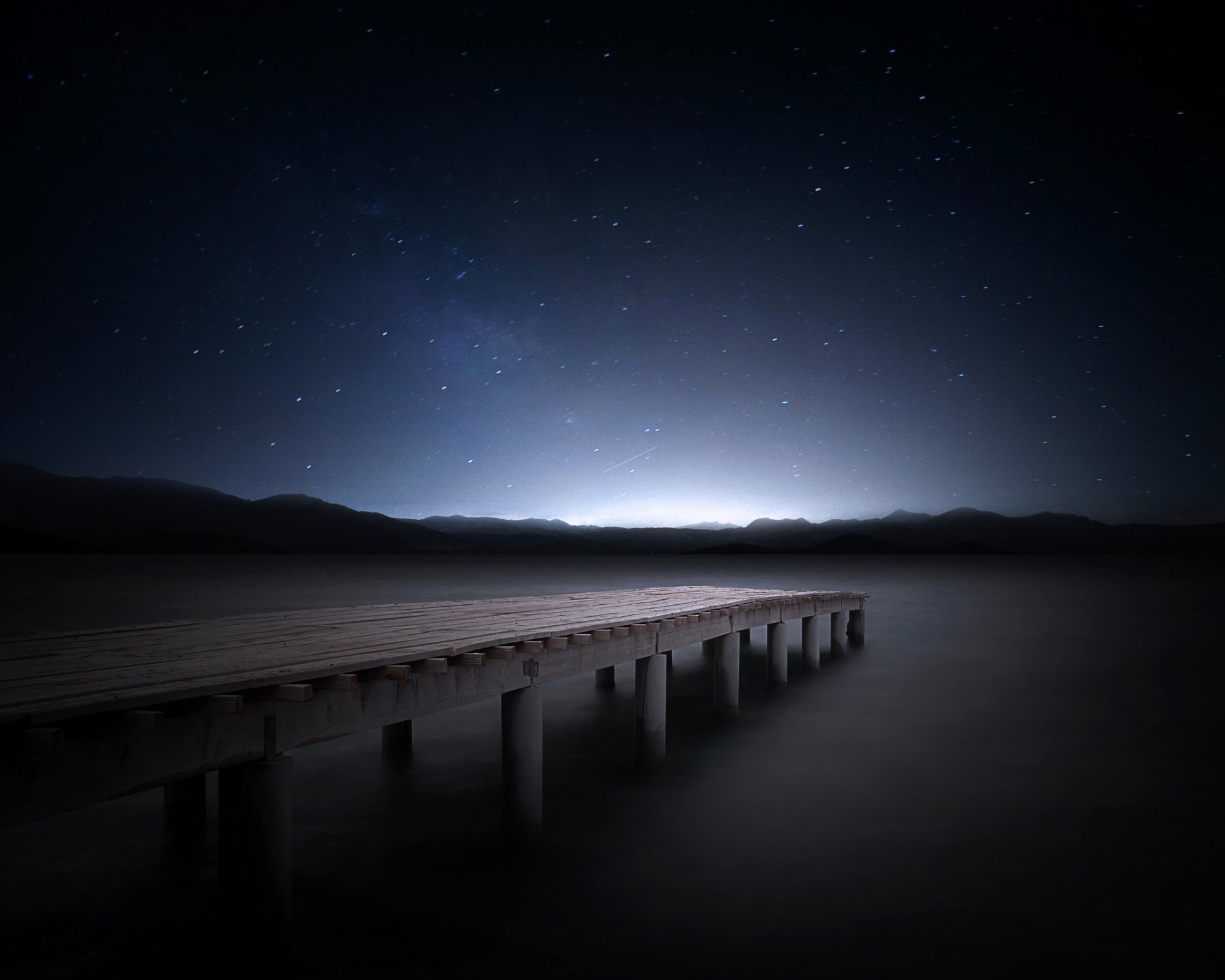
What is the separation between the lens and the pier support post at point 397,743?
9351mm

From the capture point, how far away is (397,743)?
9.49 meters

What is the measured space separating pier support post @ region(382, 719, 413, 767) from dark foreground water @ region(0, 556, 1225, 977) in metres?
0.28

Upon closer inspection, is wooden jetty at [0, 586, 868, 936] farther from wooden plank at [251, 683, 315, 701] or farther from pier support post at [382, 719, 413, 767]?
pier support post at [382, 719, 413, 767]

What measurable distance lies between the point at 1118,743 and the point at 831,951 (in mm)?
7886

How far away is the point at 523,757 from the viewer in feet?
20.7

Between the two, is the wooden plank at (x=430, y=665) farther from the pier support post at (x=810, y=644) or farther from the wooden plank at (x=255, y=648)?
the pier support post at (x=810, y=644)

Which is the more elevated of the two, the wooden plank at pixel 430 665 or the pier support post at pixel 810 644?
the wooden plank at pixel 430 665

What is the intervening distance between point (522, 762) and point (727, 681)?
5.74 metres

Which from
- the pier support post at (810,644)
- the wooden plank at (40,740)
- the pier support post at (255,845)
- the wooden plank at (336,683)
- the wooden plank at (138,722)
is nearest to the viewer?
the wooden plank at (40,740)

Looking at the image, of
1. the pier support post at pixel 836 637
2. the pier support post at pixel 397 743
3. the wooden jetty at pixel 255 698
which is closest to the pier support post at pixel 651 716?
the wooden jetty at pixel 255 698

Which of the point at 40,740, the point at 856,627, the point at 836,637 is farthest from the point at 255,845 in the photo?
the point at 856,627

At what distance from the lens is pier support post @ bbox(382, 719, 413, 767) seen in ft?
30.7

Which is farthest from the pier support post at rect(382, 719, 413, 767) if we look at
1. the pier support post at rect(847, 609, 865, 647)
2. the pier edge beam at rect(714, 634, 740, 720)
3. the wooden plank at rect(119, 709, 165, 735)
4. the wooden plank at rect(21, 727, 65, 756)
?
the pier support post at rect(847, 609, 865, 647)

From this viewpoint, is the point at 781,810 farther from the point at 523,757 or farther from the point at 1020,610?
the point at 1020,610
